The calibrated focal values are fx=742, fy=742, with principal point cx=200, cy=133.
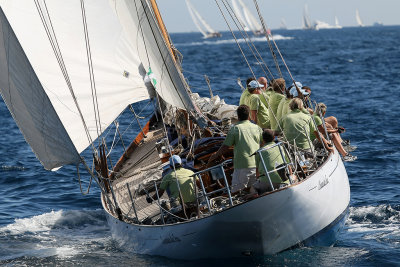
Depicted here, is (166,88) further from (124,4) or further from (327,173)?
(327,173)

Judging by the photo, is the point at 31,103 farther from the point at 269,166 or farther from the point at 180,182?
the point at 269,166

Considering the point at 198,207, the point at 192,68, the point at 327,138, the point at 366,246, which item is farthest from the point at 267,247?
the point at 192,68

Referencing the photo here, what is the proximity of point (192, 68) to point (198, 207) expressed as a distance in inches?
1871

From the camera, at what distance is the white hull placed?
11594mm

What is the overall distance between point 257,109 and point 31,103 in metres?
4.63

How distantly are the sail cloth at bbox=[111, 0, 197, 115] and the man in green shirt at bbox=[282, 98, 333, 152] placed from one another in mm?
1776

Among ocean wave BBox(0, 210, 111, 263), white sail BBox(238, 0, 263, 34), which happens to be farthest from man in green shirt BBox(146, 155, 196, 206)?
white sail BBox(238, 0, 263, 34)

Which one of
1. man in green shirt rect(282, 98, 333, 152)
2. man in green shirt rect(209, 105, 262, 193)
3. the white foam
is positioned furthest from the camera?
the white foam

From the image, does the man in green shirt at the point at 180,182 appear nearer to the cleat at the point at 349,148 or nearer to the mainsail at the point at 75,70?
the mainsail at the point at 75,70

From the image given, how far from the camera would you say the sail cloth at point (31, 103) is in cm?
1305

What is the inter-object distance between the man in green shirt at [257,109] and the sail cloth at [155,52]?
1930mm

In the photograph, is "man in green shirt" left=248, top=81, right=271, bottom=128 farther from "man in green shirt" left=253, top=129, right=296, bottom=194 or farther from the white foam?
the white foam

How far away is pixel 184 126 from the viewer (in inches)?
640

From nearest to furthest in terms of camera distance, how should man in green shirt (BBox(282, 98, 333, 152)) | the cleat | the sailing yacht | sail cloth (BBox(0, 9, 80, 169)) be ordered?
1. the sailing yacht
2. sail cloth (BBox(0, 9, 80, 169))
3. man in green shirt (BBox(282, 98, 333, 152))
4. the cleat
